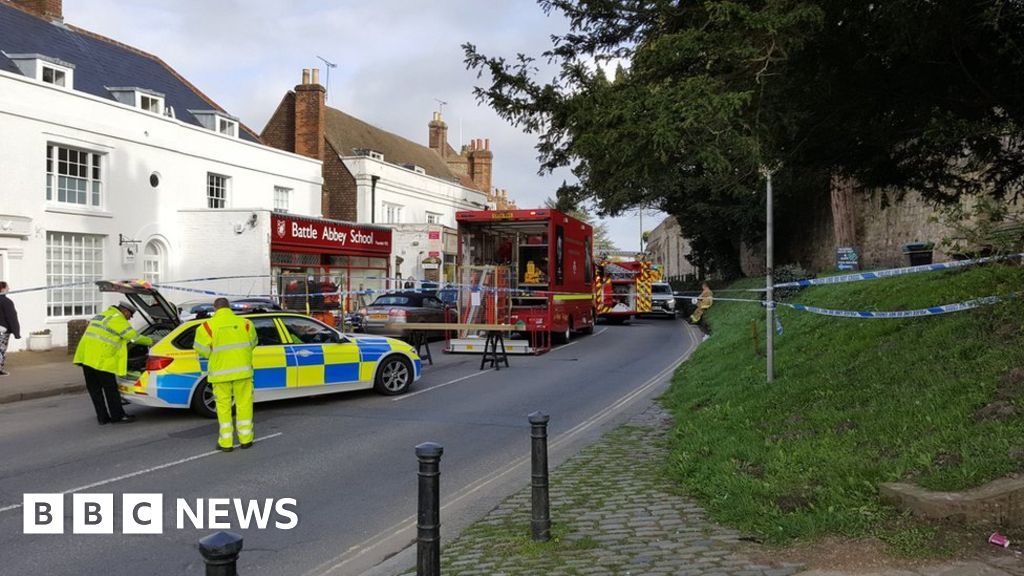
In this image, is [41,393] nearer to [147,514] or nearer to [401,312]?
[401,312]

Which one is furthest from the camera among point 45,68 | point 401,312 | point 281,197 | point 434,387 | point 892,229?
point 281,197

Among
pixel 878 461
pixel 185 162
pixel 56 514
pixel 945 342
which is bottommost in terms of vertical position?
pixel 56 514

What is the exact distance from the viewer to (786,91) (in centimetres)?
703

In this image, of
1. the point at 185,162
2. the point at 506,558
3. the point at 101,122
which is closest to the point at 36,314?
the point at 101,122

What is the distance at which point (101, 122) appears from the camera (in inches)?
824

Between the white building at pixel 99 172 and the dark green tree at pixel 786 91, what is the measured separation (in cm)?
1582

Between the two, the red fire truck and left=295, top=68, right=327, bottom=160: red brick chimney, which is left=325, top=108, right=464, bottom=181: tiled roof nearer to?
left=295, top=68, right=327, bottom=160: red brick chimney

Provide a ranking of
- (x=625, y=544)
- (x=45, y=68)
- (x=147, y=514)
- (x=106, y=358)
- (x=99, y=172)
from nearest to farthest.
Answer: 1. (x=625, y=544)
2. (x=147, y=514)
3. (x=106, y=358)
4. (x=45, y=68)
5. (x=99, y=172)

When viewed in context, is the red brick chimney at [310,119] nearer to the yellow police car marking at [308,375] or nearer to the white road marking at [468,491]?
the yellow police car marking at [308,375]

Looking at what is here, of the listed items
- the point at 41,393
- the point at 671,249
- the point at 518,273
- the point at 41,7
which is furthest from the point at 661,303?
the point at 671,249

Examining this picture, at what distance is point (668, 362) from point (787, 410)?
9919 mm

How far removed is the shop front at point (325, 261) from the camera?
2327cm

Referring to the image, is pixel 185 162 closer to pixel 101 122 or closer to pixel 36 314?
pixel 101 122

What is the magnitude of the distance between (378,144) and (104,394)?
32.8 m
